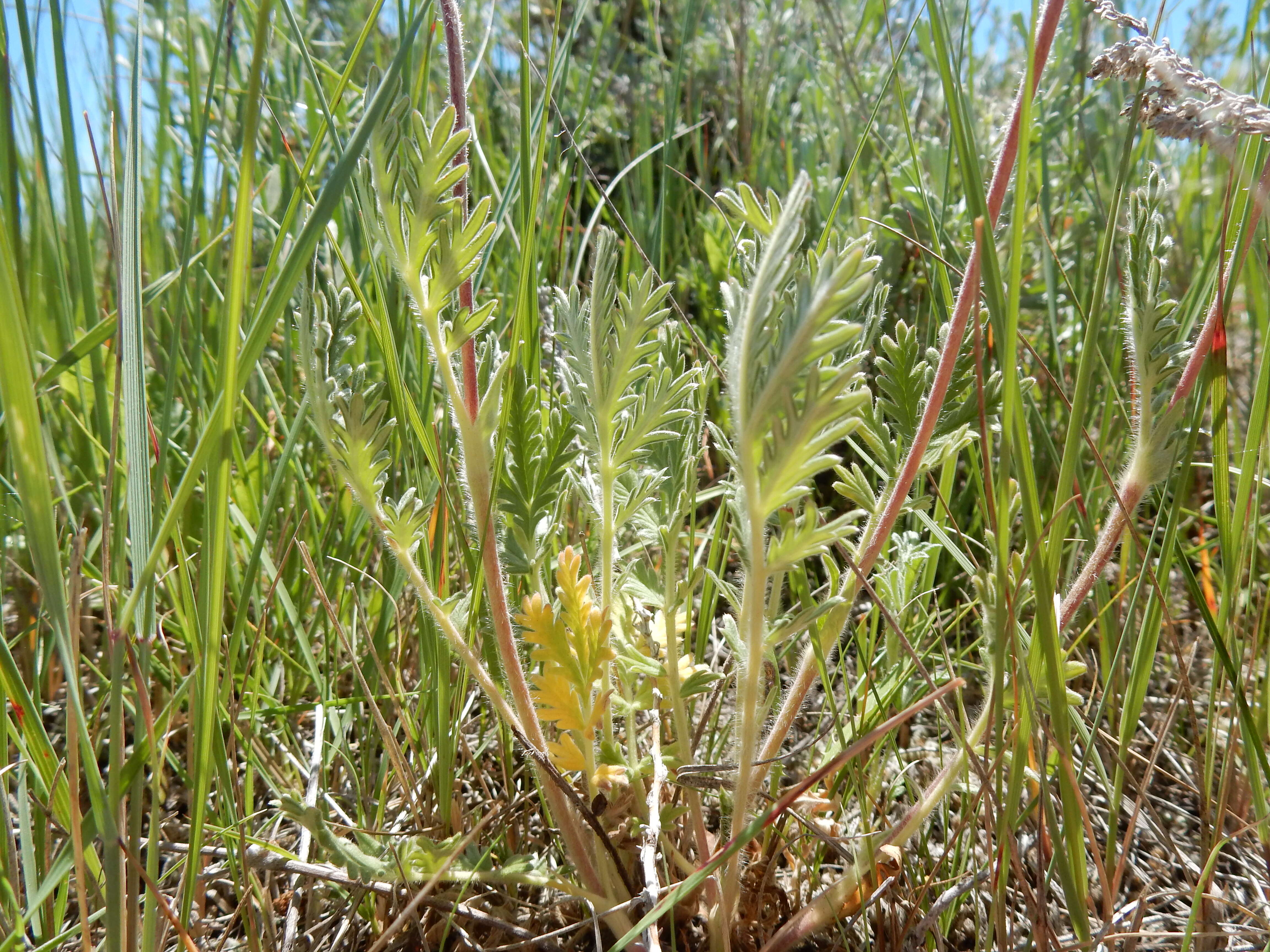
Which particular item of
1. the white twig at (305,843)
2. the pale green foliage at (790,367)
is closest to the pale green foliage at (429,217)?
the pale green foliage at (790,367)

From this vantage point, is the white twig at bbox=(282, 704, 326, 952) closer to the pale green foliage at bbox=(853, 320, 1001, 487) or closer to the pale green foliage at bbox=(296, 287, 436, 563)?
the pale green foliage at bbox=(296, 287, 436, 563)

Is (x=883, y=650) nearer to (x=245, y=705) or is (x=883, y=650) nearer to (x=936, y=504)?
(x=936, y=504)

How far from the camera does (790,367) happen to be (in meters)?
0.63

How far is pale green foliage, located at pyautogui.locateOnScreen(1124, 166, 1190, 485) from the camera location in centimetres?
82

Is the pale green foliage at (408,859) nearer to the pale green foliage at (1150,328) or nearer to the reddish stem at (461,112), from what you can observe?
the reddish stem at (461,112)

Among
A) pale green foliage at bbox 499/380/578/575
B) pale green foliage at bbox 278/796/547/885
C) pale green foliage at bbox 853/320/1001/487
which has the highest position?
pale green foliage at bbox 853/320/1001/487

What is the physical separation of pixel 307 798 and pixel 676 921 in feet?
1.49

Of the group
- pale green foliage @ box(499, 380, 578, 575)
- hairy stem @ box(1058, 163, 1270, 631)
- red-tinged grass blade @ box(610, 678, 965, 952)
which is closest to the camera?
red-tinged grass blade @ box(610, 678, 965, 952)

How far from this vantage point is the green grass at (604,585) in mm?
738

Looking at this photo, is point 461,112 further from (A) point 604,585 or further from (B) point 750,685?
(B) point 750,685

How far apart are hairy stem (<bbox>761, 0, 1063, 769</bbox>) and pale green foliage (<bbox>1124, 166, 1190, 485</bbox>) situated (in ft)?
0.47

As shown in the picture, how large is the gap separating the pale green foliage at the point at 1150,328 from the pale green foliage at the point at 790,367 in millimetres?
296

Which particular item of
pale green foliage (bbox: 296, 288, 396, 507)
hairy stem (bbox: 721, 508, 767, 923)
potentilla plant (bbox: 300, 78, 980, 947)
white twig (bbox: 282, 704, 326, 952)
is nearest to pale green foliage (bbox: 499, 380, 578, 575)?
potentilla plant (bbox: 300, 78, 980, 947)

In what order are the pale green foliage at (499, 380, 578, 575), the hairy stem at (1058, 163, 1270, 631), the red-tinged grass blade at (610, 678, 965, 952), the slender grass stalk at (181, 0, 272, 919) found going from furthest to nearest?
the pale green foliage at (499, 380, 578, 575), the hairy stem at (1058, 163, 1270, 631), the red-tinged grass blade at (610, 678, 965, 952), the slender grass stalk at (181, 0, 272, 919)
